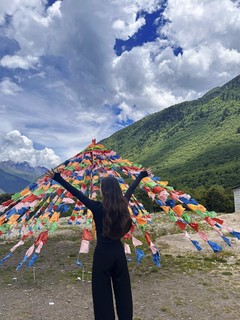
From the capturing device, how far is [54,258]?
47.3ft

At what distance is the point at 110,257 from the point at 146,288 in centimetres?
645

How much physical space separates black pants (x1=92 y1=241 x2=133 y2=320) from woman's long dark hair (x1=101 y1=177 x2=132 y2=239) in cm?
20

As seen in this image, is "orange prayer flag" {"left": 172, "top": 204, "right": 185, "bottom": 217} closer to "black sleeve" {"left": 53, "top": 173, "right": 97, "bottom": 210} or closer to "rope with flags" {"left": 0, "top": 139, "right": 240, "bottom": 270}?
"rope with flags" {"left": 0, "top": 139, "right": 240, "bottom": 270}

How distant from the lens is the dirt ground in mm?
7723

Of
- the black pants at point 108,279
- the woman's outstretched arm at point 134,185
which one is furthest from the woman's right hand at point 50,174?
the black pants at point 108,279

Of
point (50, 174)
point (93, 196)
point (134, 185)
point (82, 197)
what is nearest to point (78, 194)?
point (82, 197)

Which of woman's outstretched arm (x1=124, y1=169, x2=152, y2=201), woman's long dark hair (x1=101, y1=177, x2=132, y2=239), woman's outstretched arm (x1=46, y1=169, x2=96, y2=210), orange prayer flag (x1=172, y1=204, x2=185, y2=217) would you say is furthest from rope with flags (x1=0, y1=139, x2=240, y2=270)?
woman's long dark hair (x1=101, y1=177, x2=132, y2=239)

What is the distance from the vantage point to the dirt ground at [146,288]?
7723mm

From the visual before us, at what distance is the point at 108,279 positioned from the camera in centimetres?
402

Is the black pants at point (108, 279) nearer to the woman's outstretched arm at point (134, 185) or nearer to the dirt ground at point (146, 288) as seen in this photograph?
the woman's outstretched arm at point (134, 185)

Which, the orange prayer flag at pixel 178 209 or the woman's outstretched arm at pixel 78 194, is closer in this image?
the woman's outstretched arm at pixel 78 194

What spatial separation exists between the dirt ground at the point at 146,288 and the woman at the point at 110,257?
149 inches

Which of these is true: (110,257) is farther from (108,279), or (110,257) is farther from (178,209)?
(178,209)

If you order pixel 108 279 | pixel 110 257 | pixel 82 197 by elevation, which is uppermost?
pixel 82 197
